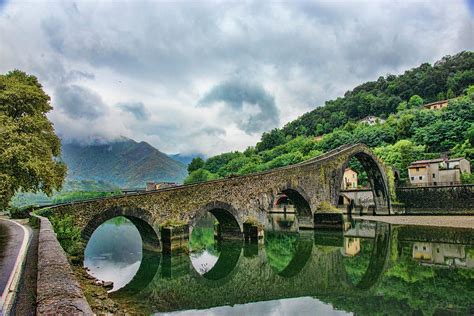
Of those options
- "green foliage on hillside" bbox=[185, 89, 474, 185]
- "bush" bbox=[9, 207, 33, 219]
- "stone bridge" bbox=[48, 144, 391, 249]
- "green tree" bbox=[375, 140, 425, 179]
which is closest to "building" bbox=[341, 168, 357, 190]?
"green foliage on hillside" bbox=[185, 89, 474, 185]

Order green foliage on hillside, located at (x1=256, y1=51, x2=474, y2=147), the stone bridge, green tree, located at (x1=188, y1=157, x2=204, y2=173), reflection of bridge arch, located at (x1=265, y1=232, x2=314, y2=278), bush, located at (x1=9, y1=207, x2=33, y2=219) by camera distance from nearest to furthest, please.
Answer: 1. reflection of bridge arch, located at (x1=265, y1=232, x2=314, y2=278)
2. the stone bridge
3. bush, located at (x1=9, y1=207, x2=33, y2=219)
4. green foliage on hillside, located at (x1=256, y1=51, x2=474, y2=147)
5. green tree, located at (x1=188, y1=157, x2=204, y2=173)

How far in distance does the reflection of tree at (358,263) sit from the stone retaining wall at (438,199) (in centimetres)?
1991

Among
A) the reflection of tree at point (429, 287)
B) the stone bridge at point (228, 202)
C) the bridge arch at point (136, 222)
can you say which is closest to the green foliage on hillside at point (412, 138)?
the stone bridge at point (228, 202)

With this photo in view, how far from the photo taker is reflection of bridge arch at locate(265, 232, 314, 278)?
53.0 feet

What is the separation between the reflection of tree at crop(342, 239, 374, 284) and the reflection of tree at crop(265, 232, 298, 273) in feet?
9.50

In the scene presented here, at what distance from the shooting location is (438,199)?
124ft

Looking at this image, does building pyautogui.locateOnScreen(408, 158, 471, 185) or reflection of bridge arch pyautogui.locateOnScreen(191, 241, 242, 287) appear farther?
building pyautogui.locateOnScreen(408, 158, 471, 185)

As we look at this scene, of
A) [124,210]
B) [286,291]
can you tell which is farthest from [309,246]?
[124,210]

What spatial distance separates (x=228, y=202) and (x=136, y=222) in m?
5.54

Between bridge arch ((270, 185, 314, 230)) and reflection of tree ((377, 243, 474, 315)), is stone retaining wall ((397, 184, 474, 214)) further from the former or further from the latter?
reflection of tree ((377, 243, 474, 315))

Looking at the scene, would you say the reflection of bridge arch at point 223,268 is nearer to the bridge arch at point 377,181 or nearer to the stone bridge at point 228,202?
the stone bridge at point 228,202

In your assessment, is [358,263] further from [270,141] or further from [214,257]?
[270,141]

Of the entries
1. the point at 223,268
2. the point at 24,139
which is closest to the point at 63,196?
the point at 24,139

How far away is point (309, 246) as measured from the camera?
72.0ft
